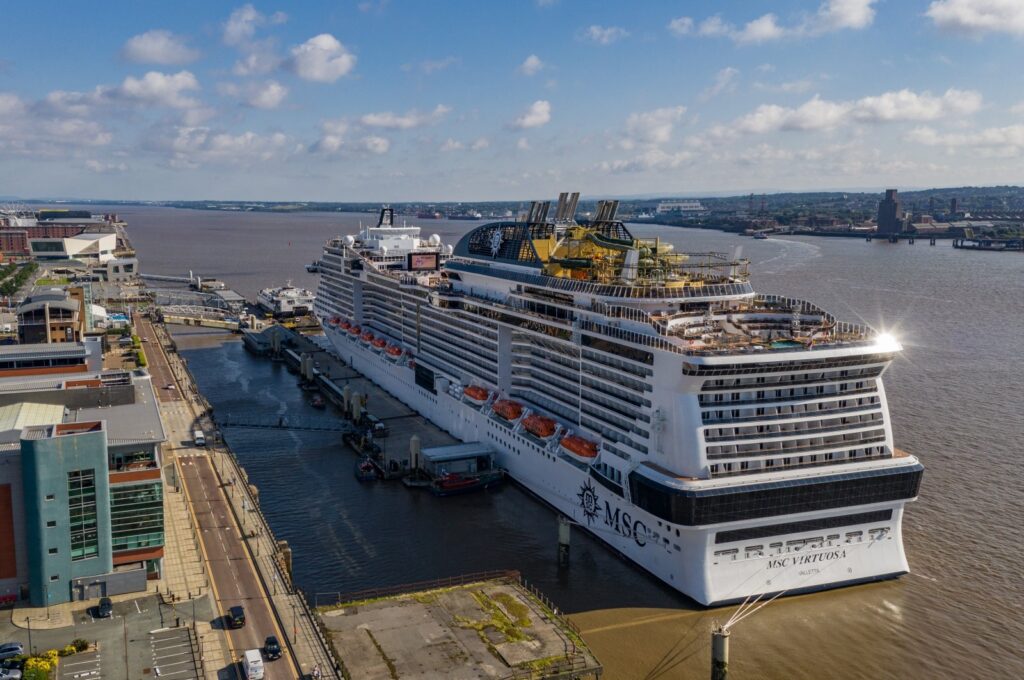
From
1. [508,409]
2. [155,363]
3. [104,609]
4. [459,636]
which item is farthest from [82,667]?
[155,363]

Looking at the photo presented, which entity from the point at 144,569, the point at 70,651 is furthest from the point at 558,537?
the point at 70,651

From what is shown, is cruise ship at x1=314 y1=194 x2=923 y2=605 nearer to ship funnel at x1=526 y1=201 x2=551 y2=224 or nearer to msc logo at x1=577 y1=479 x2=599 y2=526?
msc logo at x1=577 y1=479 x2=599 y2=526

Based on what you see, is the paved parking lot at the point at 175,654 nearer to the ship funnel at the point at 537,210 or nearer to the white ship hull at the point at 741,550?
the white ship hull at the point at 741,550

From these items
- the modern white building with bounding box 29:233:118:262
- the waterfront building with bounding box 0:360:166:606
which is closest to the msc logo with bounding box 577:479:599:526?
the waterfront building with bounding box 0:360:166:606

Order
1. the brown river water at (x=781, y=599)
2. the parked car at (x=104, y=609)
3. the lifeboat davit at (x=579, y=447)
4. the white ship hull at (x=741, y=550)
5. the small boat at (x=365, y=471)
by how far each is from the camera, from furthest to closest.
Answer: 1. the small boat at (x=365, y=471)
2. the lifeboat davit at (x=579, y=447)
3. the white ship hull at (x=741, y=550)
4. the brown river water at (x=781, y=599)
5. the parked car at (x=104, y=609)

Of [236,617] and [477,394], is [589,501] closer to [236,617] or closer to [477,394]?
[477,394]

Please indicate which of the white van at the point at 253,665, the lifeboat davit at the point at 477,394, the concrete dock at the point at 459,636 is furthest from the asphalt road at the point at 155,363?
the white van at the point at 253,665
